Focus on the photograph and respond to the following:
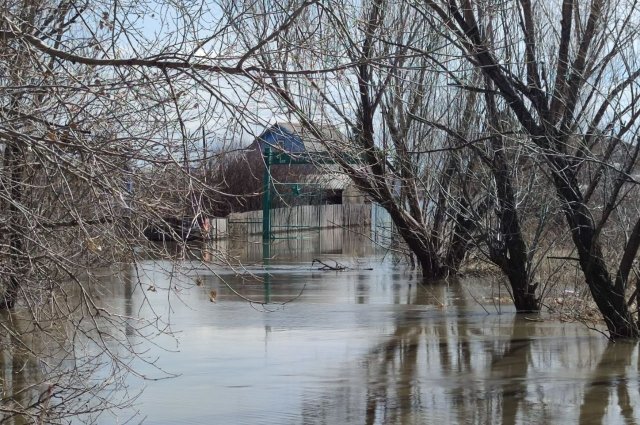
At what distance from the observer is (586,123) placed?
1273 centimetres

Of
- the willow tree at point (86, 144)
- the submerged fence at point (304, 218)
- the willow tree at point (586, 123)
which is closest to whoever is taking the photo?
the willow tree at point (86, 144)

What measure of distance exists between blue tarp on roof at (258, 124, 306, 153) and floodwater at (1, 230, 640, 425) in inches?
34.2

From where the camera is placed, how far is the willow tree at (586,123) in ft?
38.2

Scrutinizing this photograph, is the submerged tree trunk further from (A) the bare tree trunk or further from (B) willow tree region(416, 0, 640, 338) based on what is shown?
(A) the bare tree trunk

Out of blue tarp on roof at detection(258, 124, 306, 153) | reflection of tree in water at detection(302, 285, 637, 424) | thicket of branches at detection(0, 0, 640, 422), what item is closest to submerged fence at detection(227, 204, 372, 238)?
thicket of branches at detection(0, 0, 640, 422)

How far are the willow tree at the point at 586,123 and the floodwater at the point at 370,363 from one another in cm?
99

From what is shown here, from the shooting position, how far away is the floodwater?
8.83 metres

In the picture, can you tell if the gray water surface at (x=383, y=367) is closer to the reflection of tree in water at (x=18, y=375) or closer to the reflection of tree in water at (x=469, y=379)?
the reflection of tree in water at (x=469, y=379)

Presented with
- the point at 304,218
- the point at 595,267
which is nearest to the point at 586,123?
the point at 595,267

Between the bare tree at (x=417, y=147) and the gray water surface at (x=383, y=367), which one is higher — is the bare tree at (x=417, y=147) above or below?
above

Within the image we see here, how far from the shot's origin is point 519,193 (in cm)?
1441

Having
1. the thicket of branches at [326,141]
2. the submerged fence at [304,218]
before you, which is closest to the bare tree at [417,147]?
the thicket of branches at [326,141]

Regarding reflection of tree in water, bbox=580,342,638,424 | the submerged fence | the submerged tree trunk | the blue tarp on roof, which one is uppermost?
the submerged fence

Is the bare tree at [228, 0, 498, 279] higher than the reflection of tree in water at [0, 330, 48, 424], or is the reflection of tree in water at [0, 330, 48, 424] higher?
the bare tree at [228, 0, 498, 279]
